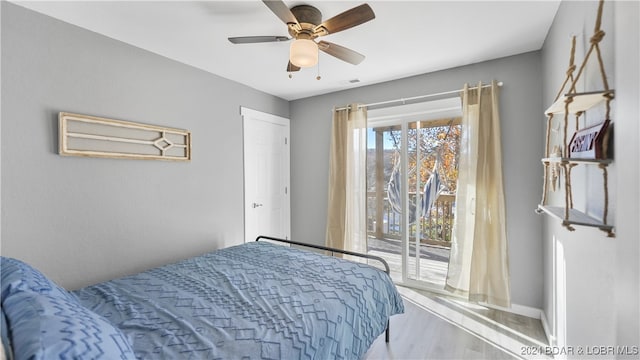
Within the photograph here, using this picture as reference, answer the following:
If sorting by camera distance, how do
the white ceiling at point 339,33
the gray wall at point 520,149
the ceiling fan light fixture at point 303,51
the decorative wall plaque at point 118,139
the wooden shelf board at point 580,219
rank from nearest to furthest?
the wooden shelf board at point 580,219, the ceiling fan light fixture at point 303,51, the white ceiling at point 339,33, the decorative wall plaque at point 118,139, the gray wall at point 520,149

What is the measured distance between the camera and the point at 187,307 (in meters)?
1.56

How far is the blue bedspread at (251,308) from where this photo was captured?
126 centimetres

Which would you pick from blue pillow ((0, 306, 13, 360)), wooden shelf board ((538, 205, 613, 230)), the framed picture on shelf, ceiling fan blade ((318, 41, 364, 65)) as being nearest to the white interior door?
ceiling fan blade ((318, 41, 364, 65))

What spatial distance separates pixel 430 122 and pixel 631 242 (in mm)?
2580

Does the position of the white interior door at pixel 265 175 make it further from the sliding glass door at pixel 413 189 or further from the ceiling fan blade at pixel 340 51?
the ceiling fan blade at pixel 340 51

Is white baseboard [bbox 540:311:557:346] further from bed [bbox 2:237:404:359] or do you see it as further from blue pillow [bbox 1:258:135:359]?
blue pillow [bbox 1:258:135:359]

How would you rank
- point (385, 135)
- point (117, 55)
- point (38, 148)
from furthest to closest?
point (385, 135) < point (117, 55) < point (38, 148)

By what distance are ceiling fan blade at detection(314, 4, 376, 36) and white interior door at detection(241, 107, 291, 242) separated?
194 centimetres

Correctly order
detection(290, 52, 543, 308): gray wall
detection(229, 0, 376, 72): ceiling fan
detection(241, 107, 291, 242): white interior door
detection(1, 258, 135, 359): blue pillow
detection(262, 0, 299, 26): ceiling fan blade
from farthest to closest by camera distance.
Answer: detection(241, 107, 291, 242): white interior door
detection(290, 52, 543, 308): gray wall
detection(229, 0, 376, 72): ceiling fan
detection(262, 0, 299, 26): ceiling fan blade
detection(1, 258, 135, 359): blue pillow

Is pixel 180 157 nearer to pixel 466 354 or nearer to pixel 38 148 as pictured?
pixel 38 148

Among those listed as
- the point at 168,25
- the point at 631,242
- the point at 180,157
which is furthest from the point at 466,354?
the point at 168,25

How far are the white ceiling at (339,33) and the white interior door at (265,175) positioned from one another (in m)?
0.85

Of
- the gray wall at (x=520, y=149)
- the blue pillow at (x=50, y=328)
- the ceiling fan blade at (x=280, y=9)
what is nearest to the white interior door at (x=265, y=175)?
the ceiling fan blade at (x=280, y=9)

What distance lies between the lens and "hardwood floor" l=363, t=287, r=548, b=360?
2105 millimetres
